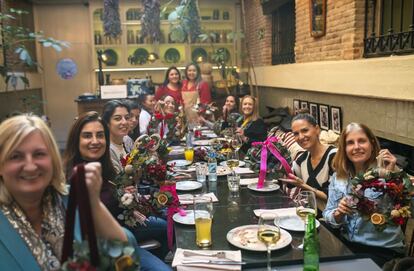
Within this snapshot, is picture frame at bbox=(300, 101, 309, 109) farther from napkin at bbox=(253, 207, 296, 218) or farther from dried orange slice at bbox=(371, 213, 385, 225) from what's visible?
dried orange slice at bbox=(371, 213, 385, 225)

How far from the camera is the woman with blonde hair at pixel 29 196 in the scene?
1.25 m

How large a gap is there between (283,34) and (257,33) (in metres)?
1.34

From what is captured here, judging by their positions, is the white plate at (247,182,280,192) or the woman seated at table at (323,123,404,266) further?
the white plate at (247,182,280,192)

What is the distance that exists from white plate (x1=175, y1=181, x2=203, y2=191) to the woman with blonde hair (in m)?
1.24

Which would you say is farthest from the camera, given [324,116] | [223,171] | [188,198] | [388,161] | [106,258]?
[324,116]

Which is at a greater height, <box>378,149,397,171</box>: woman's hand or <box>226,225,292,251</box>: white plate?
<box>378,149,397,171</box>: woman's hand

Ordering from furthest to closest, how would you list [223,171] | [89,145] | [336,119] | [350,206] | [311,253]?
[336,119] < [223,171] < [89,145] < [350,206] < [311,253]

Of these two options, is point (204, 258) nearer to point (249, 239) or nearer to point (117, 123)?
point (249, 239)

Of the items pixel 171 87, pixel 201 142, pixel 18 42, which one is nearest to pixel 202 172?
pixel 201 142

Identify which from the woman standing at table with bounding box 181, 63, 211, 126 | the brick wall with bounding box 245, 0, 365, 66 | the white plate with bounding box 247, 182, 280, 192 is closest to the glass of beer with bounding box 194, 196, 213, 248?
the white plate with bounding box 247, 182, 280, 192

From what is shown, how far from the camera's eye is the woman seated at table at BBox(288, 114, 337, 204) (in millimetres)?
2764

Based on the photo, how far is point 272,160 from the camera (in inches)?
120

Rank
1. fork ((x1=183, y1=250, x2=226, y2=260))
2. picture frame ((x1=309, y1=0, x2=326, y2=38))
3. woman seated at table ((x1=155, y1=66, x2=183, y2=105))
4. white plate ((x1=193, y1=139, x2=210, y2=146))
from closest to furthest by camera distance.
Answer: fork ((x1=183, y1=250, x2=226, y2=260)) → white plate ((x1=193, y1=139, x2=210, y2=146)) → picture frame ((x1=309, y1=0, x2=326, y2=38)) → woman seated at table ((x1=155, y1=66, x2=183, y2=105))

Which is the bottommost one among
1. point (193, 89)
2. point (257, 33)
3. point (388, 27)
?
point (193, 89)
